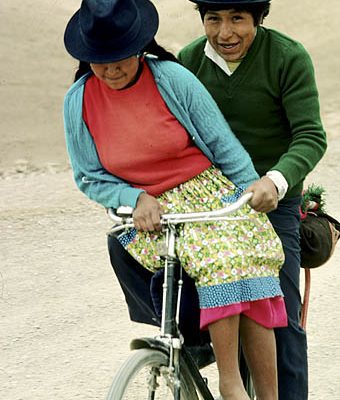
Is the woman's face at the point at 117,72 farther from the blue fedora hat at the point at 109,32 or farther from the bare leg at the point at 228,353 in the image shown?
the bare leg at the point at 228,353

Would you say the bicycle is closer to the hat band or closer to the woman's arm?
the woman's arm

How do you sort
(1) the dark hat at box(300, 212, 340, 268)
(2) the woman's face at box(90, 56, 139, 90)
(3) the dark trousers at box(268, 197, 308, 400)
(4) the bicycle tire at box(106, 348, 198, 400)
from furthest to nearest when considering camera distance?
(1) the dark hat at box(300, 212, 340, 268) < (3) the dark trousers at box(268, 197, 308, 400) < (2) the woman's face at box(90, 56, 139, 90) < (4) the bicycle tire at box(106, 348, 198, 400)

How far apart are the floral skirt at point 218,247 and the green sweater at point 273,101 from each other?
20 centimetres

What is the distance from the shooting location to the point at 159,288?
12.0 ft

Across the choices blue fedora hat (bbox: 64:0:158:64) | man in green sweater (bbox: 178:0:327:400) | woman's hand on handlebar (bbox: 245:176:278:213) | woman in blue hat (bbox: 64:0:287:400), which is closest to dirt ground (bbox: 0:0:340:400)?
man in green sweater (bbox: 178:0:327:400)

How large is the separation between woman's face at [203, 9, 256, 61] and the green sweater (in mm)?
56

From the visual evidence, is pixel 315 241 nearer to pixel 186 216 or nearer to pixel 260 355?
pixel 260 355

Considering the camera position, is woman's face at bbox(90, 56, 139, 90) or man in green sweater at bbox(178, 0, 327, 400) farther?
man in green sweater at bbox(178, 0, 327, 400)

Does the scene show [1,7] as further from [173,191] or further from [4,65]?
[173,191]

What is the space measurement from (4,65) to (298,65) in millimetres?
9378

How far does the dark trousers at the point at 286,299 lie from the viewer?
3723 millimetres

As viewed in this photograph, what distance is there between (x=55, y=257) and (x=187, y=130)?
3.97m

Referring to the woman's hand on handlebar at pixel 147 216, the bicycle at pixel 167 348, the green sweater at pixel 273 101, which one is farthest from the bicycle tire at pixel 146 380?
the green sweater at pixel 273 101

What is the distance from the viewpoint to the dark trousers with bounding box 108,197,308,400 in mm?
3723
